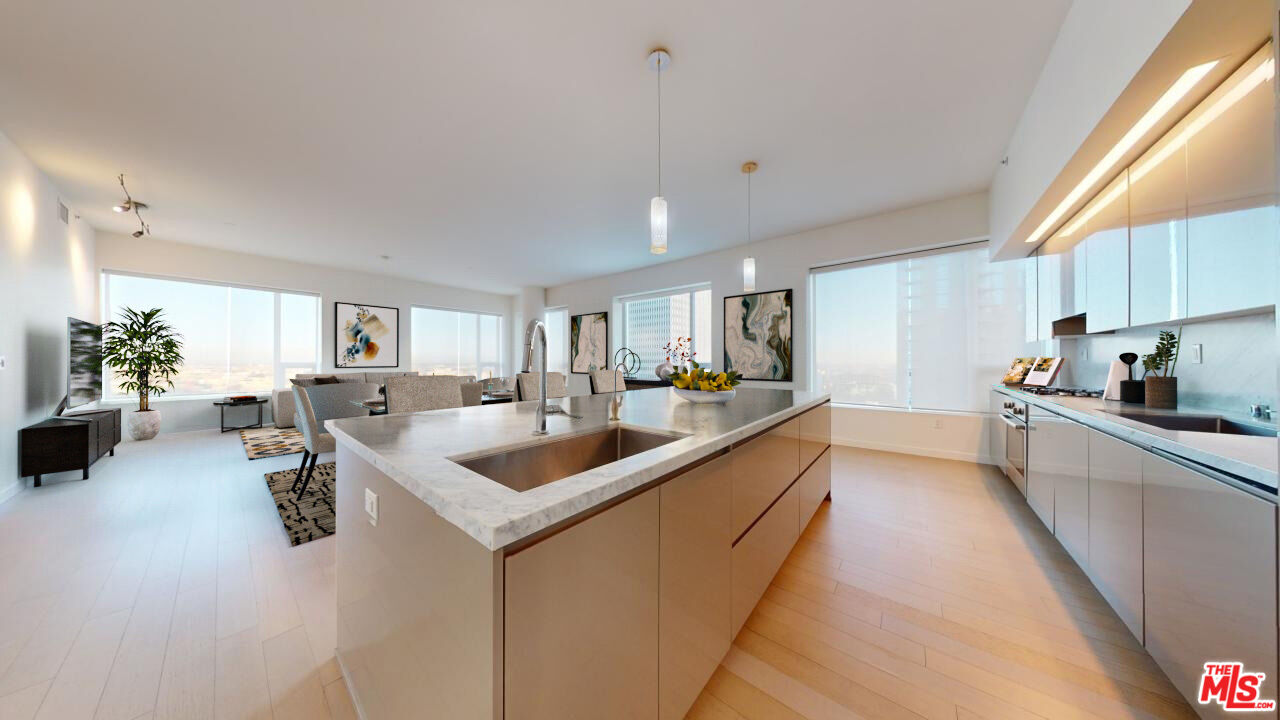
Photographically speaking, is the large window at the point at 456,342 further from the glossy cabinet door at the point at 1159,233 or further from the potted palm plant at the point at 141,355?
the glossy cabinet door at the point at 1159,233

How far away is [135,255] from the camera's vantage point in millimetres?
5121

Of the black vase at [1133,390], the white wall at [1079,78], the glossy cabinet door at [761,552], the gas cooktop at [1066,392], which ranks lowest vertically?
the glossy cabinet door at [761,552]

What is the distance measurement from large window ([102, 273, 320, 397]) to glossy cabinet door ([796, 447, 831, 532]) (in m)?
7.53

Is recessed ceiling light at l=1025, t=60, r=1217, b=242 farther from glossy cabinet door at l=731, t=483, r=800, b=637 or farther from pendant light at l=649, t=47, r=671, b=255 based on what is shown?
glossy cabinet door at l=731, t=483, r=800, b=637

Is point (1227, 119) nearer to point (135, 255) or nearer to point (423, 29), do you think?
point (423, 29)

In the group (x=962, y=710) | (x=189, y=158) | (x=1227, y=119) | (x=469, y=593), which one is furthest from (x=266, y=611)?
(x=1227, y=119)

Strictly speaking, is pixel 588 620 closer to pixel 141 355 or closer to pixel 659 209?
pixel 659 209

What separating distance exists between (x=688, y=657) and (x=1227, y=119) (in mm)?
2655

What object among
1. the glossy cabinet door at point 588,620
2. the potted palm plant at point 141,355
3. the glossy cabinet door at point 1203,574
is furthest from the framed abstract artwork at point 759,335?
the potted palm plant at point 141,355

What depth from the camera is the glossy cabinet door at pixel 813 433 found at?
2.25 metres

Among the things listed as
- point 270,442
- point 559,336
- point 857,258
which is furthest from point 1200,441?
point 559,336

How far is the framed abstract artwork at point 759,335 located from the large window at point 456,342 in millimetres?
5567

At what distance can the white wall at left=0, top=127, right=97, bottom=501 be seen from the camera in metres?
2.90

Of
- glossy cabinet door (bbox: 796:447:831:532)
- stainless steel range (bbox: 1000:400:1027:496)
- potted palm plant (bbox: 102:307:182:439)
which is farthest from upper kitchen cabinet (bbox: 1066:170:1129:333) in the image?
potted palm plant (bbox: 102:307:182:439)
